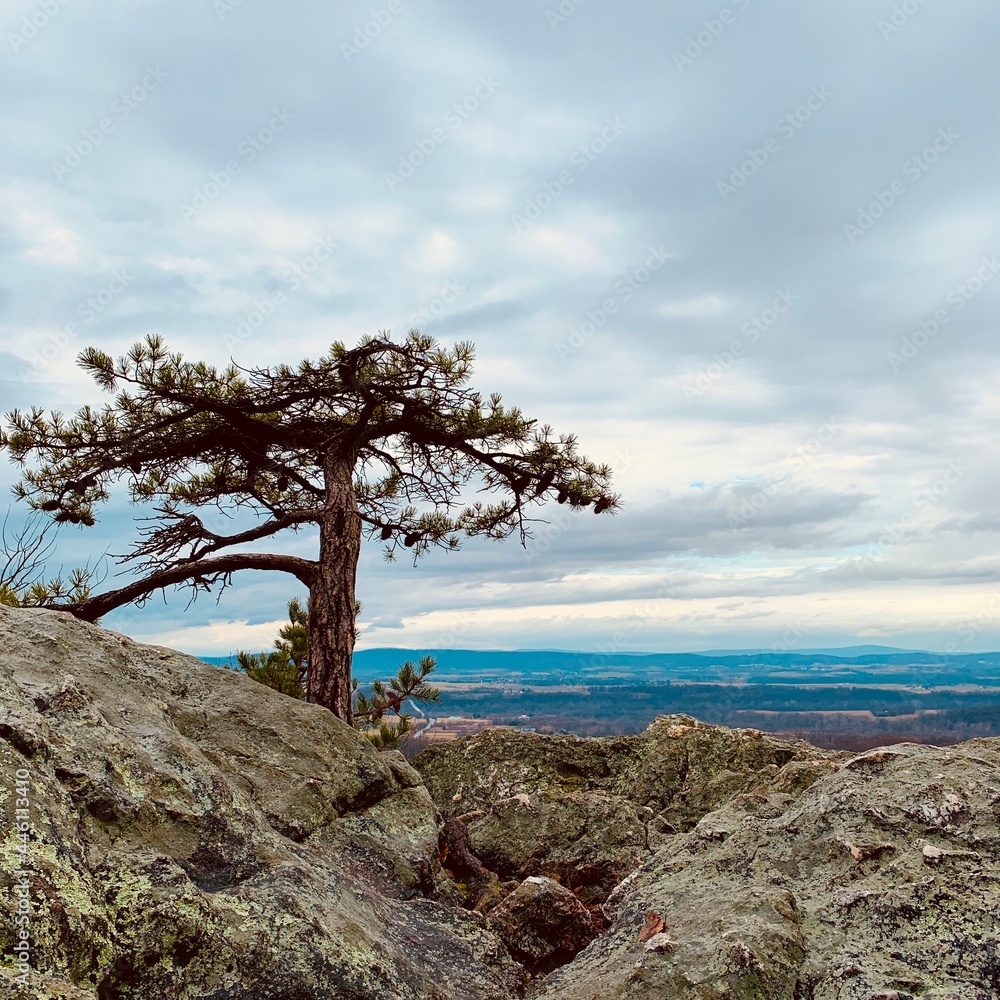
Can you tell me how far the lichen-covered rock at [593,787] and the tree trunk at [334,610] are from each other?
6.41 ft

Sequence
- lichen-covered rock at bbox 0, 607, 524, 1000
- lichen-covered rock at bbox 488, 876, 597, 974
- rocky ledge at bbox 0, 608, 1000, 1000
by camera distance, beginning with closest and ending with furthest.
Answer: lichen-covered rock at bbox 0, 607, 524, 1000 < rocky ledge at bbox 0, 608, 1000, 1000 < lichen-covered rock at bbox 488, 876, 597, 974

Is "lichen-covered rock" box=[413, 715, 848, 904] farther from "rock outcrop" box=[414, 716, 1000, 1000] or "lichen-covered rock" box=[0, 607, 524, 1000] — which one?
"lichen-covered rock" box=[0, 607, 524, 1000]

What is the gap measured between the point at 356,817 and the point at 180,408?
8357mm

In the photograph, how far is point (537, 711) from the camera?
16212cm

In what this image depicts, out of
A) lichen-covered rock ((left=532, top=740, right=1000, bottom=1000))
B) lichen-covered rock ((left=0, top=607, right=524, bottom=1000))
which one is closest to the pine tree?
lichen-covered rock ((left=0, top=607, right=524, bottom=1000))

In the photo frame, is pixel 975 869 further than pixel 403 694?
No

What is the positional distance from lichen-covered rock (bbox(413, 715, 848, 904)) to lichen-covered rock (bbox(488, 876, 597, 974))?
1413 millimetres

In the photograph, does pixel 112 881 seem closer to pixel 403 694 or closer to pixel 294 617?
pixel 403 694

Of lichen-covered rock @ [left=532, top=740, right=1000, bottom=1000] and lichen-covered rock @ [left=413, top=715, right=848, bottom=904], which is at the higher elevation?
lichen-covered rock @ [left=532, top=740, right=1000, bottom=1000]

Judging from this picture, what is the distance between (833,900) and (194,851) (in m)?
3.96

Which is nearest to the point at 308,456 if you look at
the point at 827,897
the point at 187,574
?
the point at 187,574

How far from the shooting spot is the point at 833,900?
473 centimetres

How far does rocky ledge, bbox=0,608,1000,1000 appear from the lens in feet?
13.1

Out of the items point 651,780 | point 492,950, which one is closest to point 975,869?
point 492,950
